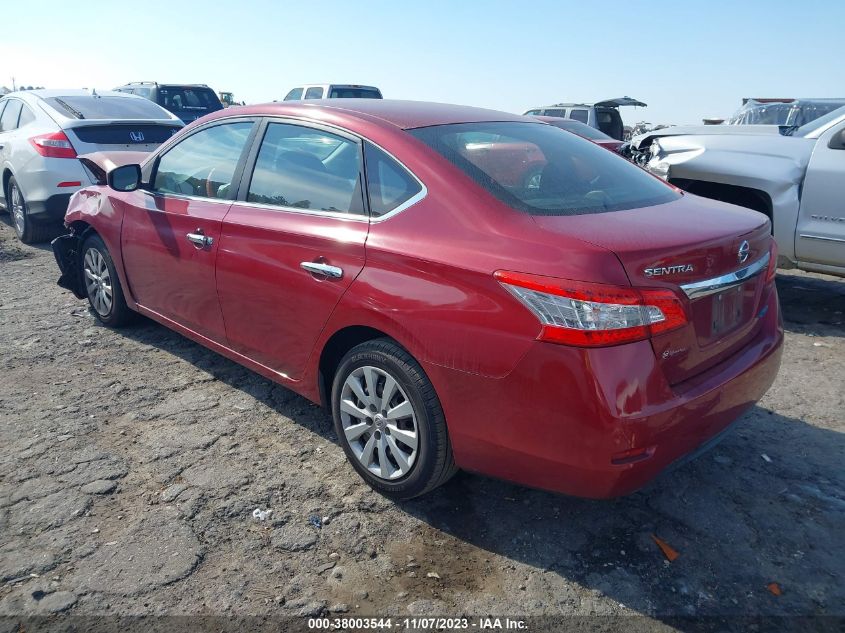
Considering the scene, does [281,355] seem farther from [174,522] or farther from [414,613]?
[414,613]

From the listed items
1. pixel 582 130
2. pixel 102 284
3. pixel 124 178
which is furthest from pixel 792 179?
pixel 582 130

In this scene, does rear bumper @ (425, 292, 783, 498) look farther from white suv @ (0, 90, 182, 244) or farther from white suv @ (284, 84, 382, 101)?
white suv @ (284, 84, 382, 101)

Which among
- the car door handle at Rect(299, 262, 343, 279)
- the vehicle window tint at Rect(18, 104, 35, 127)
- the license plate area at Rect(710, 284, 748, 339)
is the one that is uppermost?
the vehicle window tint at Rect(18, 104, 35, 127)

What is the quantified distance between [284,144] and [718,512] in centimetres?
271

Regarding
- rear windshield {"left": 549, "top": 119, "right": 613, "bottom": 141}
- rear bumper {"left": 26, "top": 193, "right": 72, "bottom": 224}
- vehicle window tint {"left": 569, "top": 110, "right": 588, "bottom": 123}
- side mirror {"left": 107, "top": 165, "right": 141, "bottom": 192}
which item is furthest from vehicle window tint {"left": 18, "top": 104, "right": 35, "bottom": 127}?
vehicle window tint {"left": 569, "top": 110, "right": 588, "bottom": 123}

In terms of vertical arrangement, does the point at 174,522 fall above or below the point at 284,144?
below

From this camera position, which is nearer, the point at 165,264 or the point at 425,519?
the point at 425,519

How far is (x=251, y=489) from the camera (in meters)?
3.08

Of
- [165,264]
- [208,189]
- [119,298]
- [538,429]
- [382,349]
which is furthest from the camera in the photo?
[119,298]

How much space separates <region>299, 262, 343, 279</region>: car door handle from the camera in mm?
2907

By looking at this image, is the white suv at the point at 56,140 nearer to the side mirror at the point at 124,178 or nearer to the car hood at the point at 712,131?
the side mirror at the point at 124,178

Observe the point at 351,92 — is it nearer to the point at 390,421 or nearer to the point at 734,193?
the point at 734,193

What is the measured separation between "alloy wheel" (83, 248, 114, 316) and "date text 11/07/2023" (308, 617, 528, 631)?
341cm

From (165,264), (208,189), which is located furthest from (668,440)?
(165,264)
